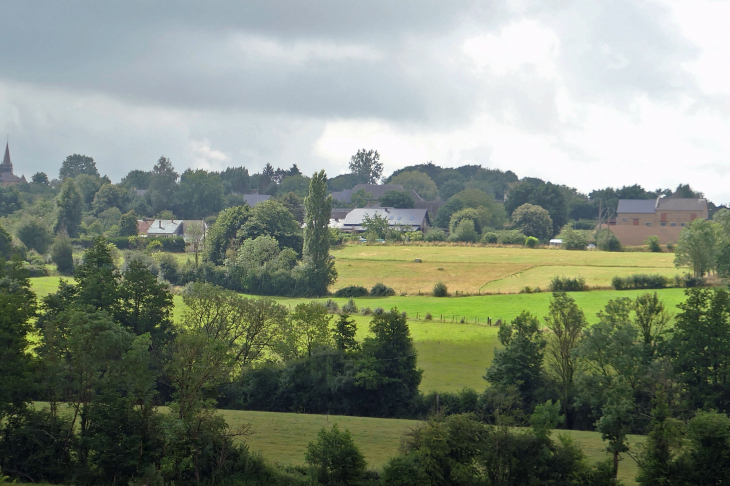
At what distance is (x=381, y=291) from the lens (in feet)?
208

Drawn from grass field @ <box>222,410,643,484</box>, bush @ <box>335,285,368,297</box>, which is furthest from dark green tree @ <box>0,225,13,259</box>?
grass field @ <box>222,410,643,484</box>

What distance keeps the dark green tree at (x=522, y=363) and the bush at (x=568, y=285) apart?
2509 cm

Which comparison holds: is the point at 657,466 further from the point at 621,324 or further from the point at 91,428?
the point at 91,428

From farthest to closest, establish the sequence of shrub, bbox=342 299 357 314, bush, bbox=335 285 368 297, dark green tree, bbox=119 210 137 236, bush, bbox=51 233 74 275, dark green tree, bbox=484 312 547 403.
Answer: dark green tree, bbox=119 210 137 236
bush, bbox=51 233 74 275
bush, bbox=335 285 368 297
shrub, bbox=342 299 357 314
dark green tree, bbox=484 312 547 403

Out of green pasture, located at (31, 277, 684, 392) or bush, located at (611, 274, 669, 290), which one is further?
bush, located at (611, 274, 669, 290)

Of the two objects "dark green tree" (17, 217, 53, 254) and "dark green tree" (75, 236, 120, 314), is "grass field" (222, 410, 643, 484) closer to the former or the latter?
"dark green tree" (75, 236, 120, 314)

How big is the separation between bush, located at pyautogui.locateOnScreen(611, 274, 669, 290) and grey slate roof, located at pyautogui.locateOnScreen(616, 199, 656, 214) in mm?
57998

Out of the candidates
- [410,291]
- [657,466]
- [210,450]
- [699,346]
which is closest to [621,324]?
[699,346]

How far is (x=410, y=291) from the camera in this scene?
63.1 m

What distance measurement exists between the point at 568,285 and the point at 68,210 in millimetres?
78722

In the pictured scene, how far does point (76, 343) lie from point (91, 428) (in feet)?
10.1

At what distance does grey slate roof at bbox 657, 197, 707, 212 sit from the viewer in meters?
110

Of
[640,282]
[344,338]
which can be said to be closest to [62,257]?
[344,338]

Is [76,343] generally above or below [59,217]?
below
